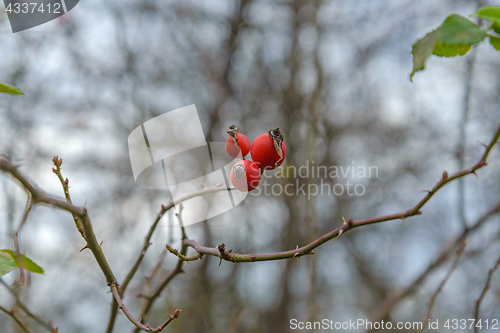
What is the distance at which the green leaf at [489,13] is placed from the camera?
0.74 m

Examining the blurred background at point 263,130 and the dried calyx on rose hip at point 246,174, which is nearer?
the dried calyx on rose hip at point 246,174

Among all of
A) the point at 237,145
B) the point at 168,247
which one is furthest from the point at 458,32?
the point at 168,247

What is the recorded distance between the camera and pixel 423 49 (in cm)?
81

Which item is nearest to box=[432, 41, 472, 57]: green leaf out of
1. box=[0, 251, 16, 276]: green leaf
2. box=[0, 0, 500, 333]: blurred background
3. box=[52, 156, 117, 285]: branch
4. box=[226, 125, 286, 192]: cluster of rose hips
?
box=[226, 125, 286, 192]: cluster of rose hips

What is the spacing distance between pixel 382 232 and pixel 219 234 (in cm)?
270

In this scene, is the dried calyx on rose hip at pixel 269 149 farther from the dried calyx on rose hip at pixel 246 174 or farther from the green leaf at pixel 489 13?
the green leaf at pixel 489 13

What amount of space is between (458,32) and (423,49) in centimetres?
9

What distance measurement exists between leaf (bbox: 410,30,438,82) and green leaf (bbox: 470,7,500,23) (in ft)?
0.31

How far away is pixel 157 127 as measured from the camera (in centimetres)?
415

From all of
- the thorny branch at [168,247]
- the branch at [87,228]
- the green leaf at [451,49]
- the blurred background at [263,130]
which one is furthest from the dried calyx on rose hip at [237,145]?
the blurred background at [263,130]

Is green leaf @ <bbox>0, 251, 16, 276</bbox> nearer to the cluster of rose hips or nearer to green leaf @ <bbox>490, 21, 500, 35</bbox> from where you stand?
the cluster of rose hips

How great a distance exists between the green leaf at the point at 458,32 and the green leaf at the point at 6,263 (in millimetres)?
1200

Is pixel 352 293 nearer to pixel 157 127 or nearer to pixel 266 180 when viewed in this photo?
pixel 266 180

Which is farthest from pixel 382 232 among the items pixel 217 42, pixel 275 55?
pixel 217 42
